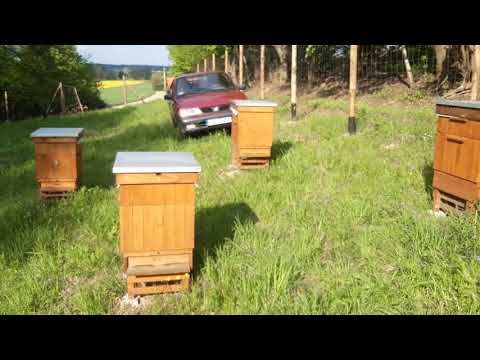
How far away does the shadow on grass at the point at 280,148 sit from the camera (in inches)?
262

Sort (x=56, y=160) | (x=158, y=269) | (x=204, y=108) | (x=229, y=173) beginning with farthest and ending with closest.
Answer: (x=204, y=108) < (x=229, y=173) < (x=56, y=160) < (x=158, y=269)

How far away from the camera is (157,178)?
9.20ft

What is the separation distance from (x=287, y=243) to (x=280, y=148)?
3.58m

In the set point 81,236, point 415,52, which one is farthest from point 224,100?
point 415,52

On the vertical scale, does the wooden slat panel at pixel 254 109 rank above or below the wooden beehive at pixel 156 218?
above

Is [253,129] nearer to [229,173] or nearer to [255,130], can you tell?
[255,130]

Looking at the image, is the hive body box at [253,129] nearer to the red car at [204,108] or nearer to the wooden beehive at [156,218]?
the red car at [204,108]

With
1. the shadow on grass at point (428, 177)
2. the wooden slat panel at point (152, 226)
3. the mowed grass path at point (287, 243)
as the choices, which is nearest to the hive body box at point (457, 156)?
the mowed grass path at point (287, 243)

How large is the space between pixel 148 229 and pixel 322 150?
13.7ft

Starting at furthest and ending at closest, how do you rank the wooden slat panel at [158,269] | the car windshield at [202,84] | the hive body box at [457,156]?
1. the car windshield at [202,84]
2. the hive body box at [457,156]
3. the wooden slat panel at [158,269]

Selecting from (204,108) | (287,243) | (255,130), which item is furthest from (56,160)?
(204,108)

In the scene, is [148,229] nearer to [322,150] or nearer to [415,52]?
[322,150]

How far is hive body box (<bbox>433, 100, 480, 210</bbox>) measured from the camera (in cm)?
357

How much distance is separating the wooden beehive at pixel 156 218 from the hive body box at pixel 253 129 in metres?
2.89
